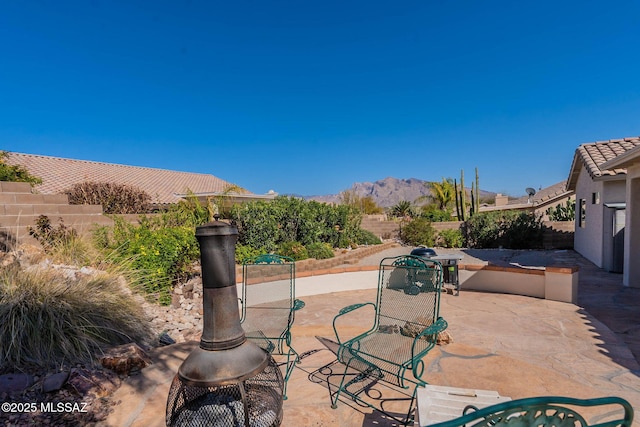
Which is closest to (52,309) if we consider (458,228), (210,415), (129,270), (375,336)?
(129,270)

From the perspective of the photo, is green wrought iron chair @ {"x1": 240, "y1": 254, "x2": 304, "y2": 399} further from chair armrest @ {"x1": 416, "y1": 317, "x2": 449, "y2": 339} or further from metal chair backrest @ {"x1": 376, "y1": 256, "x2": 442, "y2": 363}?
chair armrest @ {"x1": 416, "y1": 317, "x2": 449, "y2": 339}

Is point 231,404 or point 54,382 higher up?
point 231,404

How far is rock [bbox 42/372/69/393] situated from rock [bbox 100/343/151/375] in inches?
11.9

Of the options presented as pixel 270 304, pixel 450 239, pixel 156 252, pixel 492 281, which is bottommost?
pixel 270 304

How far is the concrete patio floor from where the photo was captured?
2598 millimetres

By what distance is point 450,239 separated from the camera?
1402 centimetres

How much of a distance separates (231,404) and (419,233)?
13.0m

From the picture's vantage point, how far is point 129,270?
177 inches

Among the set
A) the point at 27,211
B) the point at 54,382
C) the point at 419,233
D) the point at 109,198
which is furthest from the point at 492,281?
the point at 109,198

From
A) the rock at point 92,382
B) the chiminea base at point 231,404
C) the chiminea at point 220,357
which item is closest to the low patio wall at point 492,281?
the rock at point 92,382

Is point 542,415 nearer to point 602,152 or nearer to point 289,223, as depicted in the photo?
point 289,223

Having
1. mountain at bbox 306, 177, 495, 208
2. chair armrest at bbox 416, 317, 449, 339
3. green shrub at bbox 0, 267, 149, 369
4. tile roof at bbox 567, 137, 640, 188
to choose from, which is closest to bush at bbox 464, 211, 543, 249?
tile roof at bbox 567, 137, 640, 188

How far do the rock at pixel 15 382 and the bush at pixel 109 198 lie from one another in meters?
7.51

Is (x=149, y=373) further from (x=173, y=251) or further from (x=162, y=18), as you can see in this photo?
(x=162, y=18)
